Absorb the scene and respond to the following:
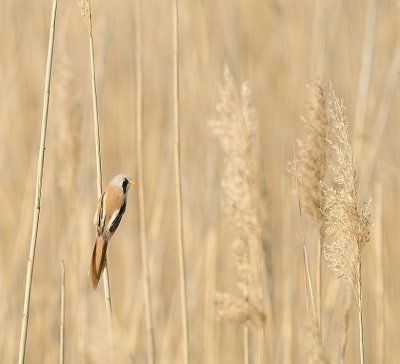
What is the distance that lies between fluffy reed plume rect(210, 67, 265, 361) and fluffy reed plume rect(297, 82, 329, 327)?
119 millimetres

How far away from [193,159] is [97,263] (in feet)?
6.61

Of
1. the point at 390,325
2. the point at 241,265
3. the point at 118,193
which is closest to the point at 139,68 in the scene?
the point at 118,193

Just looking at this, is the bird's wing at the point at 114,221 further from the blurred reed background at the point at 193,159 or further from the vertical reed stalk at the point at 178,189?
the blurred reed background at the point at 193,159

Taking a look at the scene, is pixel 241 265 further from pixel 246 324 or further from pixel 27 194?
pixel 27 194

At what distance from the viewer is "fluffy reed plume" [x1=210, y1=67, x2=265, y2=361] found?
172 centimetres

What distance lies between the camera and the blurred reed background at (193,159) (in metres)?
2.90

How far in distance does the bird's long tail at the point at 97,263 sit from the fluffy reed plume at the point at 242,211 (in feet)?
0.98

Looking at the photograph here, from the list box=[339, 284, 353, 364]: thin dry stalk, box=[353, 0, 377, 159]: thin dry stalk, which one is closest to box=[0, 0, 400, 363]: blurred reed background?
box=[353, 0, 377, 159]: thin dry stalk

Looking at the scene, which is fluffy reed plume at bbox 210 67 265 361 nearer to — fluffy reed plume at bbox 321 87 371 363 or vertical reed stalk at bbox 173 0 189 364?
vertical reed stalk at bbox 173 0 189 364

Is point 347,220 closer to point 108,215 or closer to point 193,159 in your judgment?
point 108,215

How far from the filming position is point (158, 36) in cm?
414

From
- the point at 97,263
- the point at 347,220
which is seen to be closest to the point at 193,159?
the point at 97,263

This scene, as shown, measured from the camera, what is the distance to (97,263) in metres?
1.67

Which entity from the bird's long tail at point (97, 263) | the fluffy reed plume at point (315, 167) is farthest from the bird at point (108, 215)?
the fluffy reed plume at point (315, 167)
